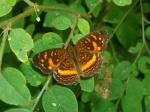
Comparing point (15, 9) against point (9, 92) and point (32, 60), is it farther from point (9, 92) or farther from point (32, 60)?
point (9, 92)

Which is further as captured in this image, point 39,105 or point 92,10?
point 92,10

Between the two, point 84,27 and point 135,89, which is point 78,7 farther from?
point 135,89

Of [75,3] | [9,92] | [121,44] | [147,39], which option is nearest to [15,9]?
[75,3]

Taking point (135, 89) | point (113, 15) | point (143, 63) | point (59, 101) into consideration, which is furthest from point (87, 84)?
point (113, 15)

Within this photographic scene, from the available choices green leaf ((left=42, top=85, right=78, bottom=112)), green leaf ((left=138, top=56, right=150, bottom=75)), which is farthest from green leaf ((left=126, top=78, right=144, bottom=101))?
green leaf ((left=42, top=85, right=78, bottom=112))

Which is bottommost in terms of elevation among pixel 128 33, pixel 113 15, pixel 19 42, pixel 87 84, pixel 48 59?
pixel 128 33

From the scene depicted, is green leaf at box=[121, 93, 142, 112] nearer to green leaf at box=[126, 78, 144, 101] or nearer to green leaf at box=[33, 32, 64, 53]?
green leaf at box=[126, 78, 144, 101]
